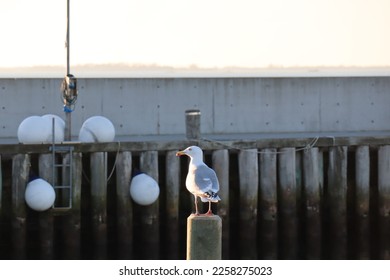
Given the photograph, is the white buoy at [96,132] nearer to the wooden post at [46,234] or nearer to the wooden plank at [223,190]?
the wooden post at [46,234]

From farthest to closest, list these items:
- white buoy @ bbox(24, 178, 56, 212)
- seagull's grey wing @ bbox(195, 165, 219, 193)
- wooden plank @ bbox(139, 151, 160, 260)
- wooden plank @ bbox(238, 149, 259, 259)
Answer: wooden plank @ bbox(238, 149, 259, 259)
wooden plank @ bbox(139, 151, 160, 260)
white buoy @ bbox(24, 178, 56, 212)
seagull's grey wing @ bbox(195, 165, 219, 193)

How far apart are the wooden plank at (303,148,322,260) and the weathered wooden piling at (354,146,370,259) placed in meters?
0.71

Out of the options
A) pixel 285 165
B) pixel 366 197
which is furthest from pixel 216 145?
pixel 366 197

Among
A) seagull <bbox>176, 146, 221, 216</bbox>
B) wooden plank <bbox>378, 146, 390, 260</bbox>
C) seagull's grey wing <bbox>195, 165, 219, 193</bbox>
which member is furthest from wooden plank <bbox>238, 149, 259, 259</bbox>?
seagull's grey wing <bbox>195, 165, 219, 193</bbox>

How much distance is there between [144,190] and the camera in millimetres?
23156

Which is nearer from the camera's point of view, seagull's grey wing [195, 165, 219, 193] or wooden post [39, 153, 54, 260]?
seagull's grey wing [195, 165, 219, 193]

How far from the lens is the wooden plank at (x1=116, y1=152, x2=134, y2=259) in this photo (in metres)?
23.2

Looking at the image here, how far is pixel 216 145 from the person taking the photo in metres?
24.0

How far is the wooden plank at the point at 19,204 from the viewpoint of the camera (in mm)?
22703

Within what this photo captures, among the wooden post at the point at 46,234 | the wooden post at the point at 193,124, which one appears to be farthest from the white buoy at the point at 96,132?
the wooden post at the point at 46,234

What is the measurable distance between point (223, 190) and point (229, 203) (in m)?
0.43

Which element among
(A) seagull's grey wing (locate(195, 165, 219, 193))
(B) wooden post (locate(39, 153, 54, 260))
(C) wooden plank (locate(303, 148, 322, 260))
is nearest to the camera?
(A) seagull's grey wing (locate(195, 165, 219, 193))

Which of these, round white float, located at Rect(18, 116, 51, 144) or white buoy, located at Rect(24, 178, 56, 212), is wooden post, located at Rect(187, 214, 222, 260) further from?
round white float, located at Rect(18, 116, 51, 144)

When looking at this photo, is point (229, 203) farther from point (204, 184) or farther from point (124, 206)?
point (204, 184)
